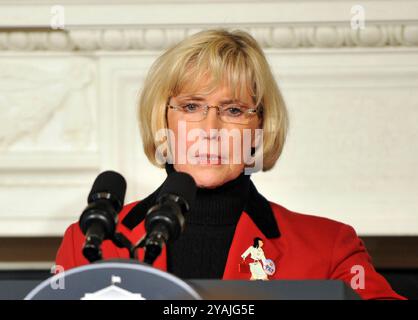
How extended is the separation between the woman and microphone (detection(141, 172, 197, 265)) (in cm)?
39

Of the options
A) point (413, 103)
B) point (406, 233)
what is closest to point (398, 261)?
point (406, 233)

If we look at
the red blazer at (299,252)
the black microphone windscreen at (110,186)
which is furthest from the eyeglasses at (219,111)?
the black microphone windscreen at (110,186)

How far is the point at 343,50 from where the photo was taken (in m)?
1.91

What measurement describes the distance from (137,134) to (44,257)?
1.24 ft

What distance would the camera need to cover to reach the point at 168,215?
78 cm

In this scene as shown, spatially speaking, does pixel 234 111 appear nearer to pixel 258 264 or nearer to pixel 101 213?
pixel 258 264

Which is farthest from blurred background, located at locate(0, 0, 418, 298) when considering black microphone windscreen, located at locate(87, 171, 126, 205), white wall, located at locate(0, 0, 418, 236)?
black microphone windscreen, located at locate(87, 171, 126, 205)

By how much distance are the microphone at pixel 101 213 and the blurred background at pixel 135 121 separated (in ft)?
3.37

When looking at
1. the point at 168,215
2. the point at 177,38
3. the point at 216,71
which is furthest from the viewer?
the point at 177,38

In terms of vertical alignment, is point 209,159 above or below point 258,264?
above

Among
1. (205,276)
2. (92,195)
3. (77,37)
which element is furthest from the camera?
(77,37)

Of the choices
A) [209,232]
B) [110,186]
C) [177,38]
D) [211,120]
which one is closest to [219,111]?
[211,120]

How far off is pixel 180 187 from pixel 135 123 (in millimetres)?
1089
